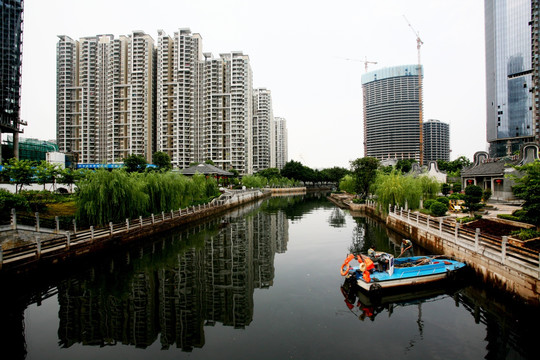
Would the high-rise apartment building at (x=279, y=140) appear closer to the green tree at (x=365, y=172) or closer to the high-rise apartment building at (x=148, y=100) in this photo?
the high-rise apartment building at (x=148, y=100)

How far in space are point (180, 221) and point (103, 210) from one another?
27.6ft

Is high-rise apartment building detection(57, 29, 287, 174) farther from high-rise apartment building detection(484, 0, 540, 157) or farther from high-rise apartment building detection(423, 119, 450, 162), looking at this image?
high-rise apartment building detection(423, 119, 450, 162)

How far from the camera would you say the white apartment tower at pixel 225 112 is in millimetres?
88250

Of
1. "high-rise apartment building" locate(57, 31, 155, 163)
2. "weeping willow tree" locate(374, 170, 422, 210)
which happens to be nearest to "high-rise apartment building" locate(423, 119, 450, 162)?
"high-rise apartment building" locate(57, 31, 155, 163)

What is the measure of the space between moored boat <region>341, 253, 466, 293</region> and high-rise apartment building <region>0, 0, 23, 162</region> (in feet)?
184

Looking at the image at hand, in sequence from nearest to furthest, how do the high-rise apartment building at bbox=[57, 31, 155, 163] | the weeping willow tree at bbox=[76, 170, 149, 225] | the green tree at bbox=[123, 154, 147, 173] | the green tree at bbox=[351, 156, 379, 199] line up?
the weeping willow tree at bbox=[76, 170, 149, 225]
the green tree at bbox=[351, 156, 379, 199]
the green tree at bbox=[123, 154, 147, 173]
the high-rise apartment building at bbox=[57, 31, 155, 163]

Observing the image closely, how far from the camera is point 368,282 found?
1065 centimetres

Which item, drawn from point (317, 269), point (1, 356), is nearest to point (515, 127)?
point (317, 269)

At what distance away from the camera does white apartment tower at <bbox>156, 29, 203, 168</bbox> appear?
83.3 m

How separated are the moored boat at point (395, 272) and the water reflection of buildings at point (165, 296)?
4.04 meters

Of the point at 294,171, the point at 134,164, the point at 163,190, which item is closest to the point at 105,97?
the point at 134,164

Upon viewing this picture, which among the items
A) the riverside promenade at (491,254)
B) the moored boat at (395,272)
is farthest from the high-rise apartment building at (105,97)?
the moored boat at (395,272)

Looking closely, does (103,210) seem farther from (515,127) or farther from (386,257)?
(515,127)

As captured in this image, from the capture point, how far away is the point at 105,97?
8438cm
